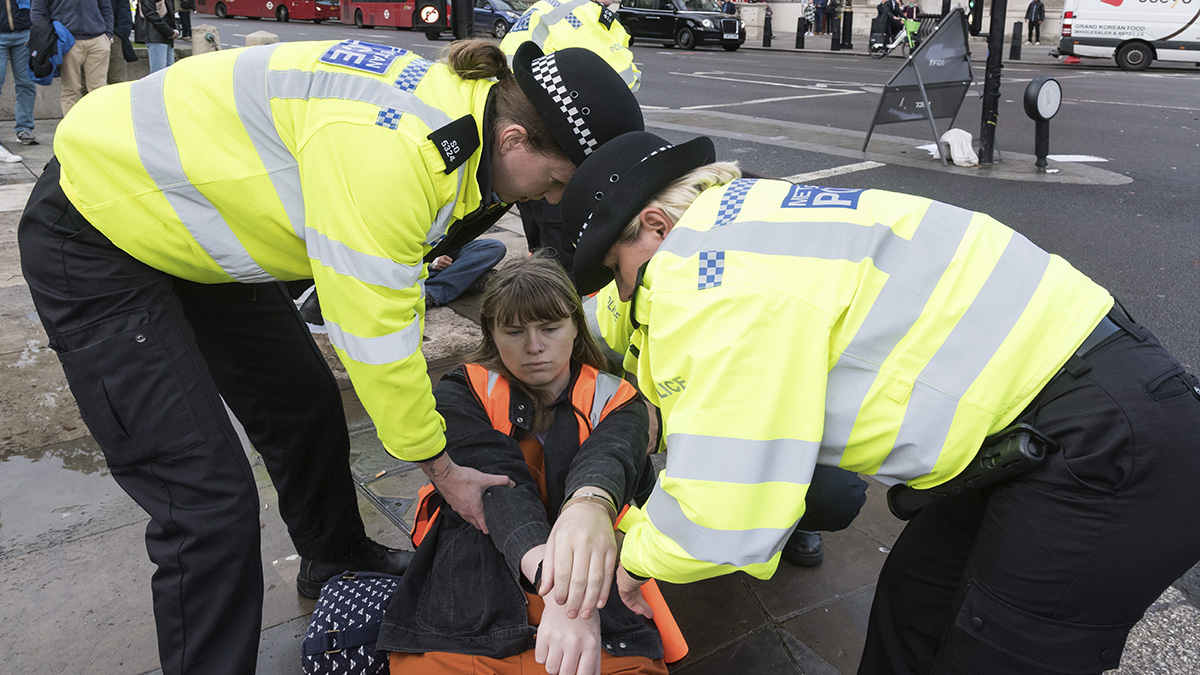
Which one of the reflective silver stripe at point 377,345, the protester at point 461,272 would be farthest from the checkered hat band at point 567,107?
the protester at point 461,272

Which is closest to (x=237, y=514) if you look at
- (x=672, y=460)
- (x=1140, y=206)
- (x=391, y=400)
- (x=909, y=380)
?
(x=391, y=400)

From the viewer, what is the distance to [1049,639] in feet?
5.18

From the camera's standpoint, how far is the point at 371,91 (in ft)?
6.02

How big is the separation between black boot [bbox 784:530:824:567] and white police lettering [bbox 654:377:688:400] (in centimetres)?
149

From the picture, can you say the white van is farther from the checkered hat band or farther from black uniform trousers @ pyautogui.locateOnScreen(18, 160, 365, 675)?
black uniform trousers @ pyautogui.locateOnScreen(18, 160, 365, 675)

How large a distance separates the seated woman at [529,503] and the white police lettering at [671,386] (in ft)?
1.74

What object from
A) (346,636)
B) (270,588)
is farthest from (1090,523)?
(270,588)

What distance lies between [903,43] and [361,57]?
24.6 m

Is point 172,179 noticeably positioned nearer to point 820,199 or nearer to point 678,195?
point 678,195

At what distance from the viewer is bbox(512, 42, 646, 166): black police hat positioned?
1.87 metres

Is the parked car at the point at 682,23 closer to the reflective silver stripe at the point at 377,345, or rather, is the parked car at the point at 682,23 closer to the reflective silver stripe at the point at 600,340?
the reflective silver stripe at the point at 600,340

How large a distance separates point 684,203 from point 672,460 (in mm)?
456

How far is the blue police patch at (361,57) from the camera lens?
1.89 meters

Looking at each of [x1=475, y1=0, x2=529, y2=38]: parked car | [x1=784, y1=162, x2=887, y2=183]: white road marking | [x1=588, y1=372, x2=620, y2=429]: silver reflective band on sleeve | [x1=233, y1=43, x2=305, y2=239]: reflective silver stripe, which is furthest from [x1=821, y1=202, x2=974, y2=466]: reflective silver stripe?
[x1=475, y1=0, x2=529, y2=38]: parked car
